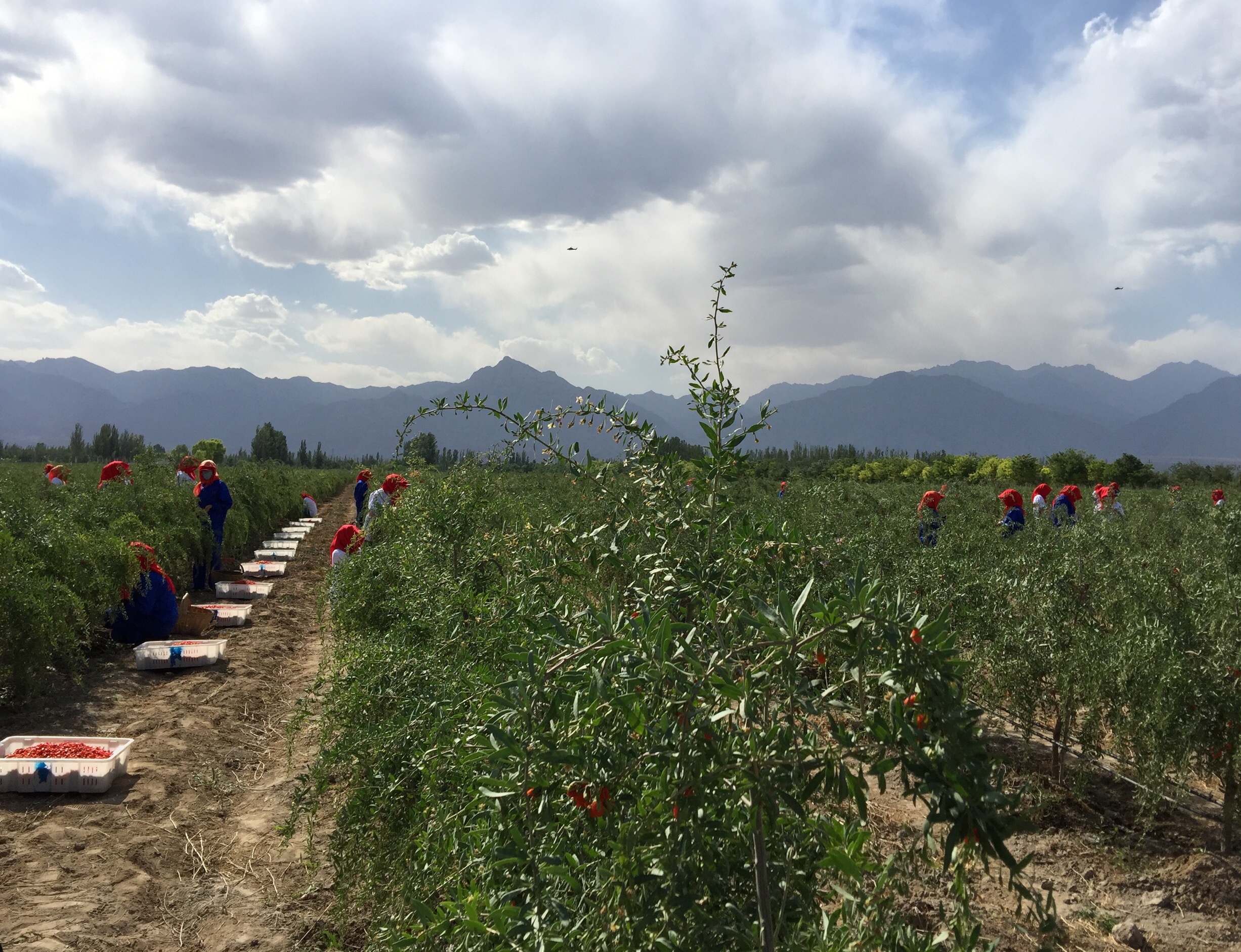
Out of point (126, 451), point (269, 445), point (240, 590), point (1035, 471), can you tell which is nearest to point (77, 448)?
point (126, 451)

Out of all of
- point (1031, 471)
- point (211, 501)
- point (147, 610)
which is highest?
point (1031, 471)

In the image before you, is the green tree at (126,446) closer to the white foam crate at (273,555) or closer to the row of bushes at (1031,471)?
the white foam crate at (273,555)

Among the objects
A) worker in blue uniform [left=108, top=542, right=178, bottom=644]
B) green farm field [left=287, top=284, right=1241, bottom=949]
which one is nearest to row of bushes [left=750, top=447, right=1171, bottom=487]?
worker in blue uniform [left=108, top=542, right=178, bottom=644]

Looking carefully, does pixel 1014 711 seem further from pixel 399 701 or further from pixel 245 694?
pixel 245 694

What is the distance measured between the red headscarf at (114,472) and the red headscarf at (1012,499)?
1291cm

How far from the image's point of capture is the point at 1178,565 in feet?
24.6

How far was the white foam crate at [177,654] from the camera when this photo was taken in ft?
24.3

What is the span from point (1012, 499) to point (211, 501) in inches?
464

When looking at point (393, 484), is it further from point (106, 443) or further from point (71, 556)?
point (106, 443)

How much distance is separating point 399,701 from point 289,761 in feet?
7.47

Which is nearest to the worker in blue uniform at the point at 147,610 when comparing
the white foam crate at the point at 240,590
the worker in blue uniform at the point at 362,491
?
the white foam crate at the point at 240,590

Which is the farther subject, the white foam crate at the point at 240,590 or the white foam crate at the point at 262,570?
the white foam crate at the point at 262,570

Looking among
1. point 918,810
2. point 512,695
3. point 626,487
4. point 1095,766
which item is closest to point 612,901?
point 512,695

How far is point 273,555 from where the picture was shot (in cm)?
Answer: 1544
